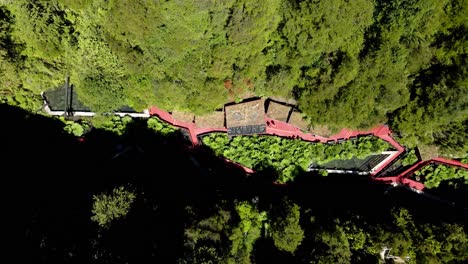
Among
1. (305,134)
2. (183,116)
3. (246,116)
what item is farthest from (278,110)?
(183,116)

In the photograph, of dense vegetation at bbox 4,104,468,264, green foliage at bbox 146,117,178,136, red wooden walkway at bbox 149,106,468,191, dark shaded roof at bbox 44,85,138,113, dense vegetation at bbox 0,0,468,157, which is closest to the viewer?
dense vegetation at bbox 0,0,468,157

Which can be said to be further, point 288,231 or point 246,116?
point 246,116

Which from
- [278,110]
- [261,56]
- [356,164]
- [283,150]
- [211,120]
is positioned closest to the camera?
[261,56]

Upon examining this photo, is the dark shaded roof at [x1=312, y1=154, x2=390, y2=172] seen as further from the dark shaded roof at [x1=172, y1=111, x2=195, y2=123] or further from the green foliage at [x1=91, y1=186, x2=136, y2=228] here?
the green foliage at [x1=91, y1=186, x2=136, y2=228]

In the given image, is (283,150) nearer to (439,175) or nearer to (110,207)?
(439,175)

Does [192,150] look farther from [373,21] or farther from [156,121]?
[373,21]

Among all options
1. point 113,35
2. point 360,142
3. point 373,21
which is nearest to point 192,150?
point 113,35

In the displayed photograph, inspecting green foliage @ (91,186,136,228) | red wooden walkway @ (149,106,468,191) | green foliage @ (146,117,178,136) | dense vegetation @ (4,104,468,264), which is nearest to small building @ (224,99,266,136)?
red wooden walkway @ (149,106,468,191)
